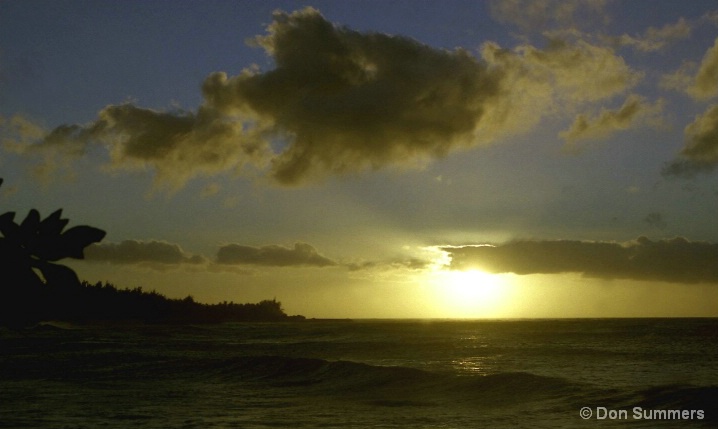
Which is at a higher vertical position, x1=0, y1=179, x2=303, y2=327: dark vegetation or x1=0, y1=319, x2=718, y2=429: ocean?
x1=0, y1=179, x2=303, y2=327: dark vegetation

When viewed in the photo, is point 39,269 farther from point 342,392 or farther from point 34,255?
point 342,392

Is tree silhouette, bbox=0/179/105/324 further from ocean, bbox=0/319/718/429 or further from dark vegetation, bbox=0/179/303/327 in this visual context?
ocean, bbox=0/319/718/429

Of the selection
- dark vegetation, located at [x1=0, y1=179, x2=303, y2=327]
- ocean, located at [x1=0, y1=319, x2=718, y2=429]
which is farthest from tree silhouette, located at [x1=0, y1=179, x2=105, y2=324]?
ocean, located at [x1=0, y1=319, x2=718, y2=429]

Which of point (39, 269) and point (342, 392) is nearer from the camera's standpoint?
point (39, 269)

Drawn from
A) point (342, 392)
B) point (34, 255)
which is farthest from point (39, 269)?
point (342, 392)

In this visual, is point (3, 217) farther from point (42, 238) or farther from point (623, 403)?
point (623, 403)

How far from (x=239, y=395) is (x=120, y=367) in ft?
43.5

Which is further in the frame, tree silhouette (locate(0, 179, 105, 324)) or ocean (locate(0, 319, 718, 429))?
ocean (locate(0, 319, 718, 429))

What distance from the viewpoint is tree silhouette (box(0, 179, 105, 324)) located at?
3.11 meters

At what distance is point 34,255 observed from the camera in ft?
10.6

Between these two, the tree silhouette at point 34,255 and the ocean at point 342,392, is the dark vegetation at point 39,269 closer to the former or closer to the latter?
the tree silhouette at point 34,255

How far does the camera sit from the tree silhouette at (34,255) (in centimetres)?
311

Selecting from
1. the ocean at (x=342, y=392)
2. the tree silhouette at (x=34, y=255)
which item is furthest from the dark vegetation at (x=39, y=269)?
the ocean at (x=342, y=392)

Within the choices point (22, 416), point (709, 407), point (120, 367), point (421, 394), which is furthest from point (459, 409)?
→ point (120, 367)
